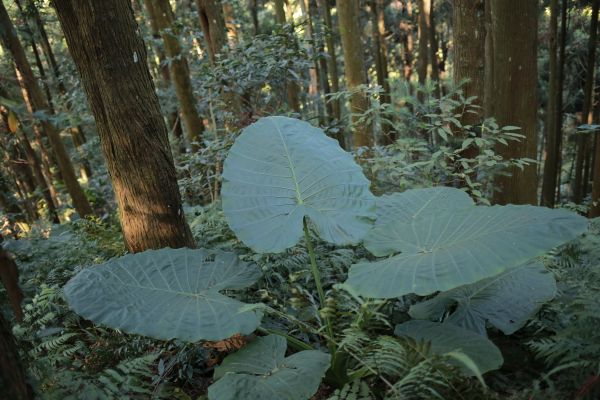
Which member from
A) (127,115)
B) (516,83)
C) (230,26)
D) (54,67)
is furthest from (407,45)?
(127,115)

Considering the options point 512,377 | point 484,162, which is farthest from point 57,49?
point 512,377

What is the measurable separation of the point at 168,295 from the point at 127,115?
1.19 metres

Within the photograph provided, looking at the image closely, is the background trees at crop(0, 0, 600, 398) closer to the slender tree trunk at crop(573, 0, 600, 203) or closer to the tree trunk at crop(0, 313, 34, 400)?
the slender tree trunk at crop(573, 0, 600, 203)

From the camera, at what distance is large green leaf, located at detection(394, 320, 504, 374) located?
1.62m

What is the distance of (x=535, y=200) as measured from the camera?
4.18 metres

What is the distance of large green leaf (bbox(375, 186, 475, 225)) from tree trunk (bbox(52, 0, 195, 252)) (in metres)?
1.39

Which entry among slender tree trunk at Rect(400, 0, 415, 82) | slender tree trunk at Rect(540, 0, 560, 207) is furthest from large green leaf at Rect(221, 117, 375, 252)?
slender tree trunk at Rect(400, 0, 415, 82)

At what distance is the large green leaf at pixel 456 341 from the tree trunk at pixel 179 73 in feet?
19.3

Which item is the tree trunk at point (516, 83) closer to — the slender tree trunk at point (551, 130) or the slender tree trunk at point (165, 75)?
the slender tree trunk at point (551, 130)

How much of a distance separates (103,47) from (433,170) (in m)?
2.77

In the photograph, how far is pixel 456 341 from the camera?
1.75 m

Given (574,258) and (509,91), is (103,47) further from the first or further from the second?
(509,91)

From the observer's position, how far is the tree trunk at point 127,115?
2.44 meters

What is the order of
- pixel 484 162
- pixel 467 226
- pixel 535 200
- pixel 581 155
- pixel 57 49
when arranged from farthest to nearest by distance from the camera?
1. pixel 57 49
2. pixel 581 155
3. pixel 535 200
4. pixel 484 162
5. pixel 467 226
